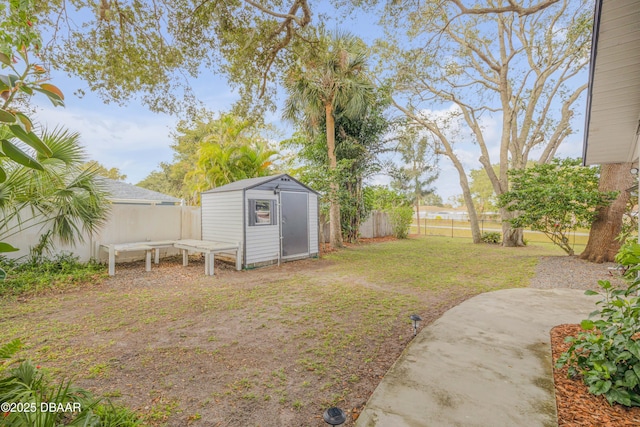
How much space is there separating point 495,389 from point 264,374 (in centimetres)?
179

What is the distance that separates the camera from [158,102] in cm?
582

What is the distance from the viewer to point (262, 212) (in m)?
7.33

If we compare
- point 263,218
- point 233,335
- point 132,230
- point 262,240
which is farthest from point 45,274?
point 233,335

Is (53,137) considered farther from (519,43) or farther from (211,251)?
(519,43)

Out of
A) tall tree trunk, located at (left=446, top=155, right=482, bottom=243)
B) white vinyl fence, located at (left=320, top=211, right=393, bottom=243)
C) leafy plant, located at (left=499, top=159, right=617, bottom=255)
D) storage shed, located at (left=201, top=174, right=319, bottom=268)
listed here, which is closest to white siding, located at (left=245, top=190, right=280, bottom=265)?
storage shed, located at (left=201, top=174, right=319, bottom=268)

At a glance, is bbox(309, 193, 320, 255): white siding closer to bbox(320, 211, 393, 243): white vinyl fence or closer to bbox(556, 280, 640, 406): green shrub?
bbox(320, 211, 393, 243): white vinyl fence

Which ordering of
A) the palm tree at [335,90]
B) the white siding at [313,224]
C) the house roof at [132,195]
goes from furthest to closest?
the palm tree at [335,90], the house roof at [132,195], the white siding at [313,224]

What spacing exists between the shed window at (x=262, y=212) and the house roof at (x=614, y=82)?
6001 mm

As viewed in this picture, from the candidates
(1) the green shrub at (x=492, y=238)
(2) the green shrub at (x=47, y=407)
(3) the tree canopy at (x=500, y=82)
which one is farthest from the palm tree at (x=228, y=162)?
(1) the green shrub at (x=492, y=238)

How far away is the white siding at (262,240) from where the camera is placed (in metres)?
6.99

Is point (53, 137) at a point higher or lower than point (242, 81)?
lower

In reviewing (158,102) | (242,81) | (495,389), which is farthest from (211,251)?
(495,389)

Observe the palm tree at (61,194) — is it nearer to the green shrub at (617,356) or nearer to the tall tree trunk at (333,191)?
the green shrub at (617,356)

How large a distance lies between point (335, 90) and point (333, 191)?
3.26 metres
